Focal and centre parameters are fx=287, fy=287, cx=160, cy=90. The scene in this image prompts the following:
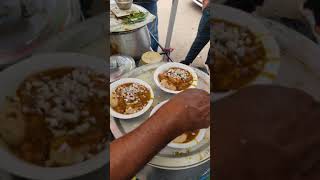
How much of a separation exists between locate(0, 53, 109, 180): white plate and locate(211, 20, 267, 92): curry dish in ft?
0.35

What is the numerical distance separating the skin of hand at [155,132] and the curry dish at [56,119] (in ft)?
0.17

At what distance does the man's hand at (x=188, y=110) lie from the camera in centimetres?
37

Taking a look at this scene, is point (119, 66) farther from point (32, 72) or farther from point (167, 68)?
point (32, 72)

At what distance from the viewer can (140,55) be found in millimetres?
780

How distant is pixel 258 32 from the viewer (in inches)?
9.7

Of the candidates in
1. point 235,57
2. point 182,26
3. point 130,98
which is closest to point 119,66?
point 130,98

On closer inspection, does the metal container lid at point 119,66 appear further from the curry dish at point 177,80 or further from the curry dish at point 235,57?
the curry dish at point 235,57

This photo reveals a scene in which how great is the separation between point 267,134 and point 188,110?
0.13m

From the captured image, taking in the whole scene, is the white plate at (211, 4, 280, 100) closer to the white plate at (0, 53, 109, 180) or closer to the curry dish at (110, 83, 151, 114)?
the white plate at (0, 53, 109, 180)

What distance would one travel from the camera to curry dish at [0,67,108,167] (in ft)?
0.81

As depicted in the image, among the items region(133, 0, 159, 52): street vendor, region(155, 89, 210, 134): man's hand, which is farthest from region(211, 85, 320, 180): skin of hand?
region(133, 0, 159, 52): street vendor

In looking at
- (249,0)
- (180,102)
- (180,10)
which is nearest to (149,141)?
(180,102)

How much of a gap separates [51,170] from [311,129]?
235 millimetres

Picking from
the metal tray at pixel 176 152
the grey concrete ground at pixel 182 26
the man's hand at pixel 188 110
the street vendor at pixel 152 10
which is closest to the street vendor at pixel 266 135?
the man's hand at pixel 188 110
